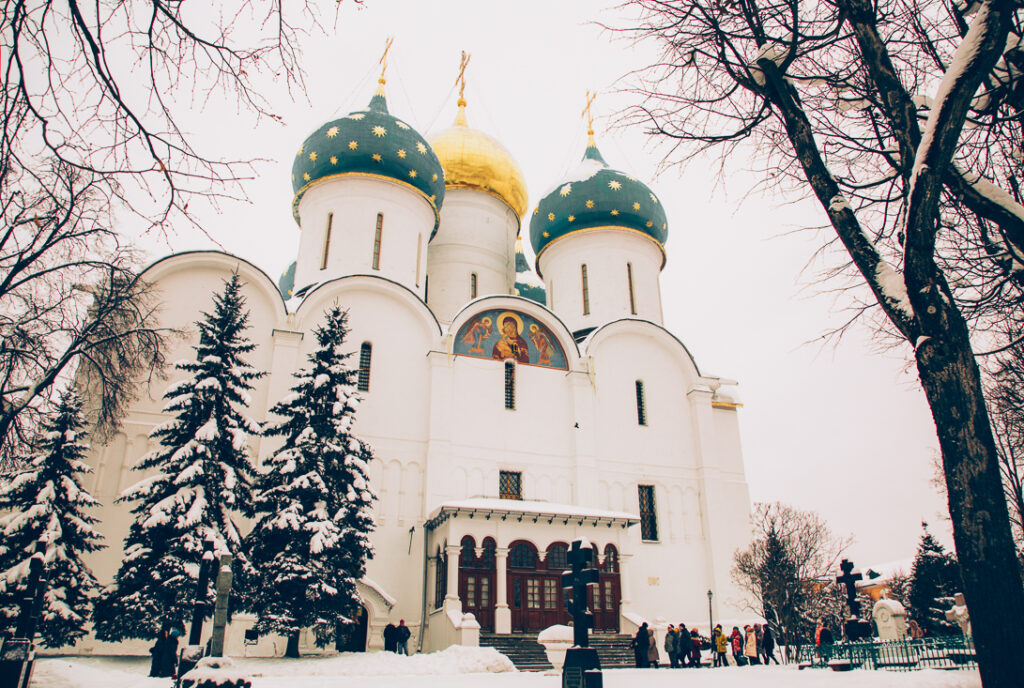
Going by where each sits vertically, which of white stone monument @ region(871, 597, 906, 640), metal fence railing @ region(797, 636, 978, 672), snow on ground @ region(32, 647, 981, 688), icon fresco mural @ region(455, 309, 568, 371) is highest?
icon fresco mural @ region(455, 309, 568, 371)

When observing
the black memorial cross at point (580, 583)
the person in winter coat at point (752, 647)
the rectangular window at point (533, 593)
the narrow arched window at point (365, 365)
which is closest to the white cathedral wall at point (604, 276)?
the narrow arched window at point (365, 365)

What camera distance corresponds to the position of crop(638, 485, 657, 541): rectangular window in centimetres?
1836

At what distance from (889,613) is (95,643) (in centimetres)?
Result: 1584

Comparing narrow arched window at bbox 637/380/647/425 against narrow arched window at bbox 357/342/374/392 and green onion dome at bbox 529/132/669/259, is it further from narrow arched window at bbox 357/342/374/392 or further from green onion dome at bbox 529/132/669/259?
narrow arched window at bbox 357/342/374/392

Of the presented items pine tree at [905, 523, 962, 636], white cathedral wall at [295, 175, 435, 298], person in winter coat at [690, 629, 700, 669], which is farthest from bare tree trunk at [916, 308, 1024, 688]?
pine tree at [905, 523, 962, 636]

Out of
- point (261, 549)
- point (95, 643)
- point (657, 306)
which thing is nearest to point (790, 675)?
point (261, 549)

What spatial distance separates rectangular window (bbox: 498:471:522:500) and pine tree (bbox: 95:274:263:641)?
596 centimetres

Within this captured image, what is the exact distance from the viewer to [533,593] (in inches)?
586

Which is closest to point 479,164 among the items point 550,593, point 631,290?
point 631,290

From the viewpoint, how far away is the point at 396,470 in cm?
1633

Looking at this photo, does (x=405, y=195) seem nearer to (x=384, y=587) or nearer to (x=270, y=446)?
(x=270, y=446)

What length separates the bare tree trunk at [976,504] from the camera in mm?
4566

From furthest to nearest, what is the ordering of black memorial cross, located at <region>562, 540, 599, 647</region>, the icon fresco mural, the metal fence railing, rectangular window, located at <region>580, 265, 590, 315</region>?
rectangular window, located at <region>580, 265, 590, 315</region> → the icon fresco mural → the metal fence railing → black memorial cross, located at <region>562, 540, 599, 647</region>

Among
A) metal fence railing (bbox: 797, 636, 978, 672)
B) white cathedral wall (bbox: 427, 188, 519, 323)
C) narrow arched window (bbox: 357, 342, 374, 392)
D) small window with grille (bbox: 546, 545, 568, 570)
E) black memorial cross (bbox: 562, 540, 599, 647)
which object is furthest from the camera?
white cathedral wall (bbox: 427, 188, 519, 323)
